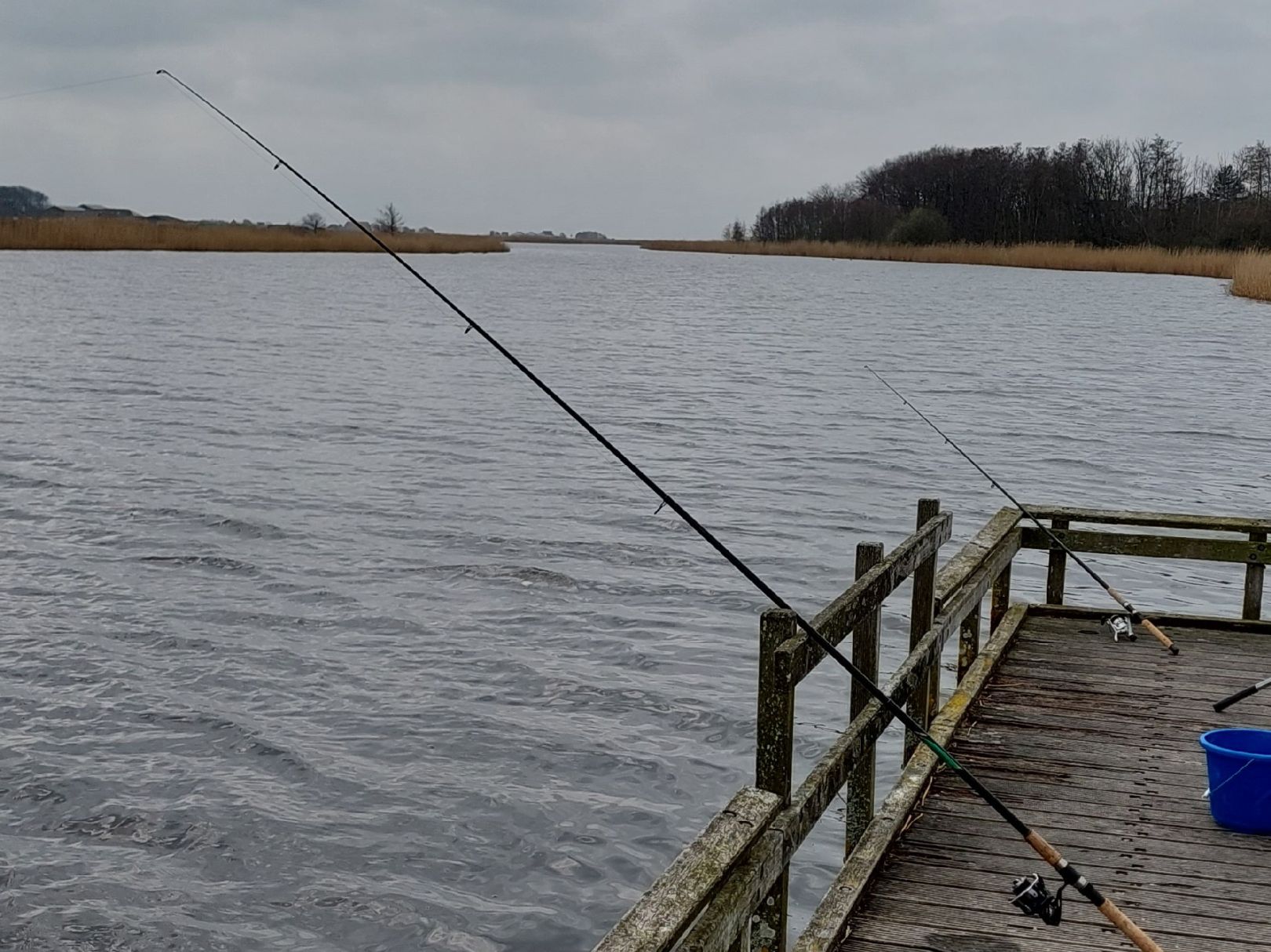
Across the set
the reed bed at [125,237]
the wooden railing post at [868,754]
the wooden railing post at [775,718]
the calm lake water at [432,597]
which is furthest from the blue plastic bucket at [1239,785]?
the reed bed at [125,237]

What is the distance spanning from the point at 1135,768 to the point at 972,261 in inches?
3099

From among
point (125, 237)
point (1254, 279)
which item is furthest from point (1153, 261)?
point (125, 237)

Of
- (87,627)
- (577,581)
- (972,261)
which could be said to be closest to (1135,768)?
(577,581)

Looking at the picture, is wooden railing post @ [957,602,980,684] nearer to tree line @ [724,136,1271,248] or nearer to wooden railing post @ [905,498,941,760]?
wooden railing post @ [905,498,941,760]

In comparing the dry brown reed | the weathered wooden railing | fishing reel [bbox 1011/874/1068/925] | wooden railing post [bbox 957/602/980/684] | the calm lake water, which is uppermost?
the dry brown reed

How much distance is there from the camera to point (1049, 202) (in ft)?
368

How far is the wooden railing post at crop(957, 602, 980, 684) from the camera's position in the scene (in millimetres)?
6965

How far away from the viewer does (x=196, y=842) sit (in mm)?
7008

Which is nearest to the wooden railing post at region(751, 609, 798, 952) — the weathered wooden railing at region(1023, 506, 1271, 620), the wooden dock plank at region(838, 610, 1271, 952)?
the wooden dock plank at region(838, 610, 1271, 952)

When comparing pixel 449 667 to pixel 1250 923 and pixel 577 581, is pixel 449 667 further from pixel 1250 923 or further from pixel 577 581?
pixel 1250 923

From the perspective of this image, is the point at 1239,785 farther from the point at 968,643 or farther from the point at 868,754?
the point at 968,643

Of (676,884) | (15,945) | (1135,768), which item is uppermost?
(676,884)

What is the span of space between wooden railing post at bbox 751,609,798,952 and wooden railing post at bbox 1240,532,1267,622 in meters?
5.01

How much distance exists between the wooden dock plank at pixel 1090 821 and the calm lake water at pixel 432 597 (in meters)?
1.41
